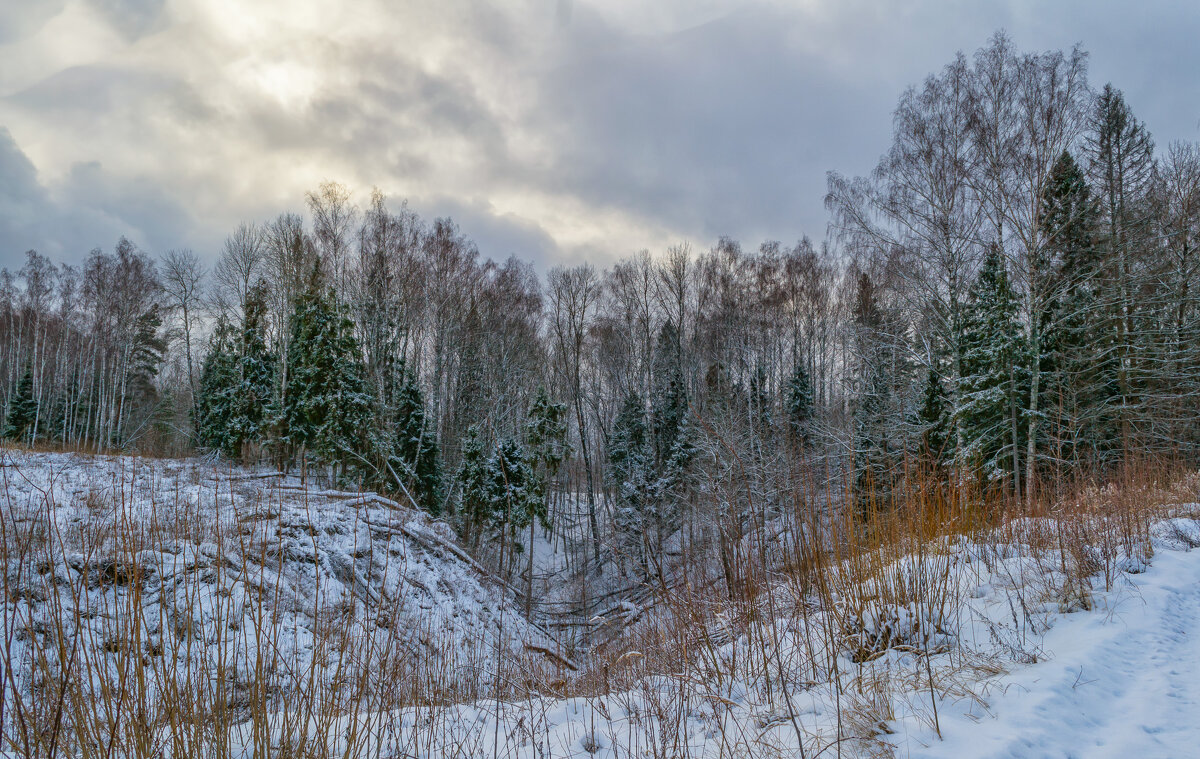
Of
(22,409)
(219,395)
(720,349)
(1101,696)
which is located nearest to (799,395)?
(720,349)

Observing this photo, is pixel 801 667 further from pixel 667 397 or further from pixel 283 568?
pixel 667 397

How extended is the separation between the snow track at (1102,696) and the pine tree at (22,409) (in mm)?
38214

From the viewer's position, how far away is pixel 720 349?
2709 centimetres

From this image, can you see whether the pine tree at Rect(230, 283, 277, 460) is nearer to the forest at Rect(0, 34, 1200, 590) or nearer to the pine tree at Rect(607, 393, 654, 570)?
the forest at Rect(0, 34, 1200, 590)

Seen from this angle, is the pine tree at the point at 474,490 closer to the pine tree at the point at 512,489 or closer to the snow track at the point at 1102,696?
the pine tree at the point at 512,489

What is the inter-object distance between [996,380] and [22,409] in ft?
136

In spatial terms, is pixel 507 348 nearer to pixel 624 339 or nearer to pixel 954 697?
pixel 624 339

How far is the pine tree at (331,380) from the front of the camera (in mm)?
18031

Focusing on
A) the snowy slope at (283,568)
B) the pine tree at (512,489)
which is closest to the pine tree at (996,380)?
the snowy slope at (283,568)

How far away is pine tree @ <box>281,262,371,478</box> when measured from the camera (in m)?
18.0

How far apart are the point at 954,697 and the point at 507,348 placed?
2383 cm

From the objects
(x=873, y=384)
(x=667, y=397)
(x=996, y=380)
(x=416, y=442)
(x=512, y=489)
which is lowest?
(x=512, y=489)

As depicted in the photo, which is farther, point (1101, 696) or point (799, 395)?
point (799, 395)

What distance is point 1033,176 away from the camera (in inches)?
444
